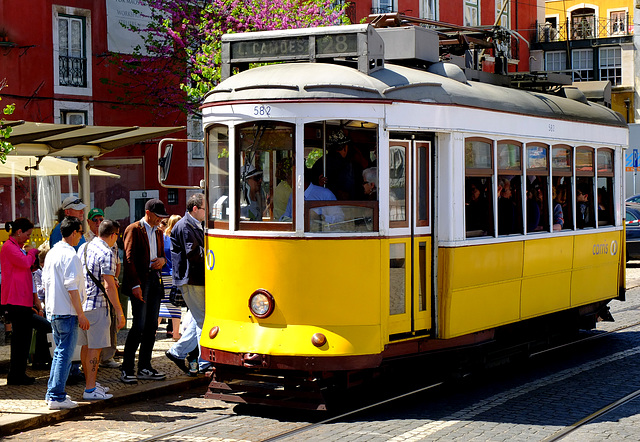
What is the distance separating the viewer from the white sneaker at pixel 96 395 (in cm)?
934

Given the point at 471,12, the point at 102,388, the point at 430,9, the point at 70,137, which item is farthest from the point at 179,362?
the point at 471,12

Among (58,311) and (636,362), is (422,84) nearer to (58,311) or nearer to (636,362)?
(58,311)

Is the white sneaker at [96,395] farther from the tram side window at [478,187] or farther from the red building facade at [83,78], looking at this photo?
the red building facade at [83,78]

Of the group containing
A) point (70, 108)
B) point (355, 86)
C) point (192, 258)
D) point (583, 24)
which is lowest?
point (192, 258)

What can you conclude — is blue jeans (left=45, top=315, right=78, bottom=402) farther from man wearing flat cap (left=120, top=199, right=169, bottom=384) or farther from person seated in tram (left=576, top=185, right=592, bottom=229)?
person seated in tram (left=576, top=185, right=592, bottom=229)

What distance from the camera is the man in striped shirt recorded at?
364 inches

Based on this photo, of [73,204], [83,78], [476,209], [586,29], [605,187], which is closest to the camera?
[476,209]

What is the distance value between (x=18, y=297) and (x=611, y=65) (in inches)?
1875

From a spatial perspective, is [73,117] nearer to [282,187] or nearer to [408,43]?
[408,43]

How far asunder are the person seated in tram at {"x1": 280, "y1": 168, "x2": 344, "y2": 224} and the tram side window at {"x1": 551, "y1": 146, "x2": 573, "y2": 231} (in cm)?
355

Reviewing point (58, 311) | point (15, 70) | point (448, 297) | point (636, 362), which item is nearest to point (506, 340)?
point (636, 362)

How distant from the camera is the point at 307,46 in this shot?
31.3 ft

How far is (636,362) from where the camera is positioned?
38.3 ft

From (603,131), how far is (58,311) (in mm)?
7143
